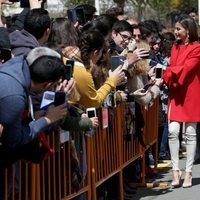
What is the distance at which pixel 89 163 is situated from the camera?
6281 mm

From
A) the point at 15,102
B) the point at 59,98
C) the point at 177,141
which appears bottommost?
the point at 177,141

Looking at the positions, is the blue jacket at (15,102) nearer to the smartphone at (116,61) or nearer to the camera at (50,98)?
the camera at (50,98)

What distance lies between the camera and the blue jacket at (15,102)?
400cm

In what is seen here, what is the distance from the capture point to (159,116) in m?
9.68

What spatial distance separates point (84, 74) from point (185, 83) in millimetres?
2649

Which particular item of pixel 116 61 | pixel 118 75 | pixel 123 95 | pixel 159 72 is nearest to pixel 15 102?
pixel 118 75

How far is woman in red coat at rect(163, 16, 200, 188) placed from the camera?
8070 millimetres

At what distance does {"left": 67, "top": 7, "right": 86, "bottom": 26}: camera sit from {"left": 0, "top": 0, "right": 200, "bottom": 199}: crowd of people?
4.4 inches

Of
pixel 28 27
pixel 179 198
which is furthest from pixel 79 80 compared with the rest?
pixel 179 198

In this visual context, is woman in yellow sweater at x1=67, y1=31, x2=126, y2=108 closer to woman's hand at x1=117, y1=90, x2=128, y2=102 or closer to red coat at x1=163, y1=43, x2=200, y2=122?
woman's hand at x1=117, y1=90, x2=128, y2=102

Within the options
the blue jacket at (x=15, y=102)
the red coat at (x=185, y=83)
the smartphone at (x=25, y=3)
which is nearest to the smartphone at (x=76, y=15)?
the smartphone at (x=25, y=3)

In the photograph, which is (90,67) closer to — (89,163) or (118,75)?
(118,75)

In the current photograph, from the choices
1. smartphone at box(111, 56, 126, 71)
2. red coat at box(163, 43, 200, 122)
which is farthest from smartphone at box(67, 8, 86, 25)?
smartphone at box(111, 56, 126, 71)

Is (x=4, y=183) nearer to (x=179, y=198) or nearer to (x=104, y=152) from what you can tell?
(x=104, y=152)
